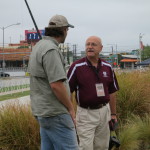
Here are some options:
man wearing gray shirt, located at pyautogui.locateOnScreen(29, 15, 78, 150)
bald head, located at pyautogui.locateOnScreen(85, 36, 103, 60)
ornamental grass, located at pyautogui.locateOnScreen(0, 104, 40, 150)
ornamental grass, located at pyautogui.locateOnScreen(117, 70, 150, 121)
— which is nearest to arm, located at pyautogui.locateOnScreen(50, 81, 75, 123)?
man wearing gray shirt, located at pyautogui.locateOnScreen(29, 15, 78, 150)

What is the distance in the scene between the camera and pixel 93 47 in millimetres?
3816

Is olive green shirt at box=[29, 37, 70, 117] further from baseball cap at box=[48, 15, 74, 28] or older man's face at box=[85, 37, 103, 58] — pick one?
older man's face at box=[85, 37, 103, 58]

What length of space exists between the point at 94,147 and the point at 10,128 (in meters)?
1.31

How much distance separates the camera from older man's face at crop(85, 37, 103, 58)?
12.5 feet

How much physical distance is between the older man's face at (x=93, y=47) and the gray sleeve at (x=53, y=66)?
132 cm

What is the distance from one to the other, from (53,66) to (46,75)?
14cm

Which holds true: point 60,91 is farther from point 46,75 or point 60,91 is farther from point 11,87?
point 11,87

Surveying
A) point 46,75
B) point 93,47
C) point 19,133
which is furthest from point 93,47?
point 19,133

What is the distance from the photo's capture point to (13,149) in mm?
4367

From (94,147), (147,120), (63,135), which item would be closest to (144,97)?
(147,120)

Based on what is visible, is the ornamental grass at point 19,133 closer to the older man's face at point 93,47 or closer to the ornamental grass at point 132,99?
the older man's face at point 93,47

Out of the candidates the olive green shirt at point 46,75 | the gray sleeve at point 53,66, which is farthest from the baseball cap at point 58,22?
the gray sleeve at point 53,66

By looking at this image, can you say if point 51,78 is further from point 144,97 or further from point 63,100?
point 144,97

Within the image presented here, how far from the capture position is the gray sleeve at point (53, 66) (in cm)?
251
